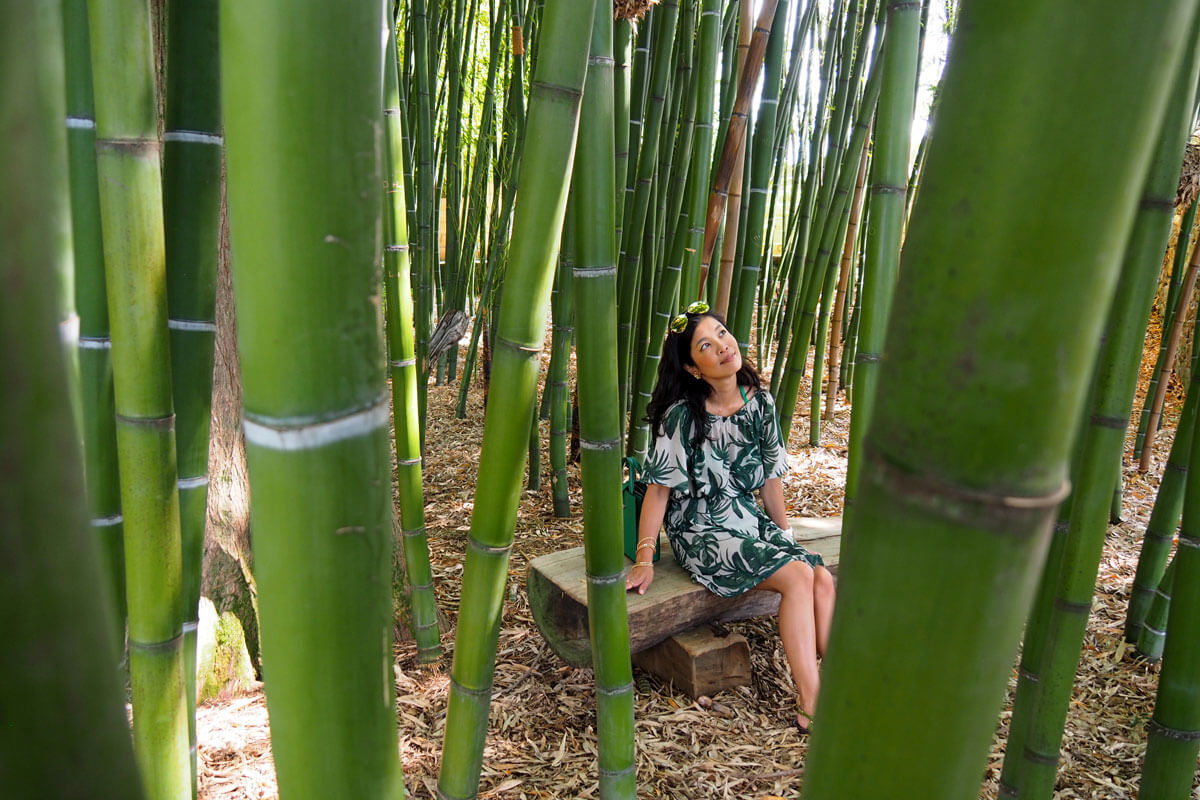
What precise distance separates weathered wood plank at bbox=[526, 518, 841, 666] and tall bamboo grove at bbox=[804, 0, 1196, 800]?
1340mm

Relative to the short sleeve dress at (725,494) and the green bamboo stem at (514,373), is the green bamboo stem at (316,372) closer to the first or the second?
the green bamboo stem at (514,373)

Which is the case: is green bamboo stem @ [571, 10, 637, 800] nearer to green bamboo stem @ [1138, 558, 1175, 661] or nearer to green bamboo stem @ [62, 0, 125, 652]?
green bamboo stem @ [62, 0, 125, 652]

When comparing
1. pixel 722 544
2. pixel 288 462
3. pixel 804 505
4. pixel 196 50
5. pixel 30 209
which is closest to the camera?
pixel 30 209

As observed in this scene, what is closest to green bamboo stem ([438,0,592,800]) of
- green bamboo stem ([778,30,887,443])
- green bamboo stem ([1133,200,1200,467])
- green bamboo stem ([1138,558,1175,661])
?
green bamboo stem ([778,30,887,443])

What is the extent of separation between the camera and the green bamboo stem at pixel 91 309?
0.68m

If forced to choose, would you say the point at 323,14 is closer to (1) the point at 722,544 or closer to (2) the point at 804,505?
(1) the point at 722,544

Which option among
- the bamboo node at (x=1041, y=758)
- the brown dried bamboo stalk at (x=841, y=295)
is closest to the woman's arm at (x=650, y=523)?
the bamboo node at (x=1041, y=758)

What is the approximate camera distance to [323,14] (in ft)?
0.91

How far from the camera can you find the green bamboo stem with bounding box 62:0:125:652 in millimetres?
677

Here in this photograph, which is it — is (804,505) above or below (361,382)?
below

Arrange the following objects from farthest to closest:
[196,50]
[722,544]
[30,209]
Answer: [722,544] → [196,50] → [30,209]

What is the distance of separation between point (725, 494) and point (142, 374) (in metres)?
1.30

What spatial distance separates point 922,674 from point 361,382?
0.23m

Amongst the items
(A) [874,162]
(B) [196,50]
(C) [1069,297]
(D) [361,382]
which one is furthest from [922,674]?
(B) [196,50]
